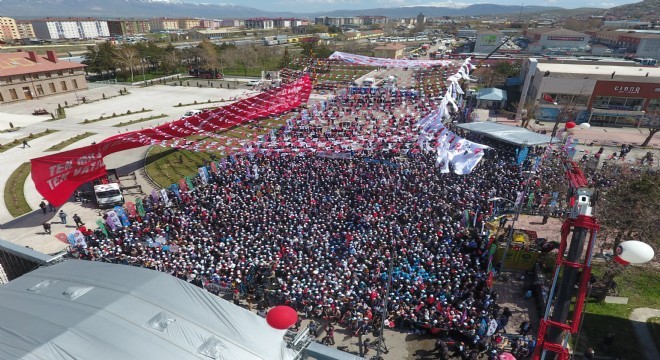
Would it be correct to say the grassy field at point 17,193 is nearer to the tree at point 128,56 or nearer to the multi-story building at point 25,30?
the tree at point 128,56

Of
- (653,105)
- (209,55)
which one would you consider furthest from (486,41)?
(209,55)

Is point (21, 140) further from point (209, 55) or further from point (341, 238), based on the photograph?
point (209, 55)

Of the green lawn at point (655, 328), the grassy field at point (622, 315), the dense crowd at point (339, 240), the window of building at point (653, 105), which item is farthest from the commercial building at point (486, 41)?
the green lawn at point (655, 328)

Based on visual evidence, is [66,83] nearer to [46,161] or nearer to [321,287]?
[46,161]

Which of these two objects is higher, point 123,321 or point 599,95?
point 123,321

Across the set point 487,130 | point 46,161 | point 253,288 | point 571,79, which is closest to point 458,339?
point 253,288

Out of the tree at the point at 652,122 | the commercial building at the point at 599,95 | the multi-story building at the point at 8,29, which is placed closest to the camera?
the tree at the point at 652,122
